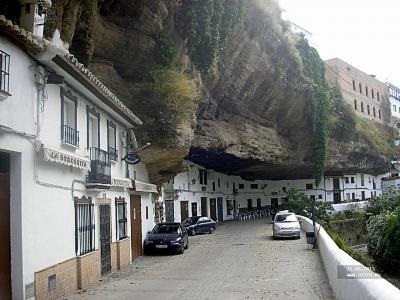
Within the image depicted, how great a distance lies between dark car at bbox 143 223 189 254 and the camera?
2070cm

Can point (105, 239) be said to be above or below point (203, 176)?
below

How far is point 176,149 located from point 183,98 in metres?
2.29

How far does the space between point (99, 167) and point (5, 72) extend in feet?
19.1

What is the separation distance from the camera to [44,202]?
33.4ft

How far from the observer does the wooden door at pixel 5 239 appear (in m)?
8.65

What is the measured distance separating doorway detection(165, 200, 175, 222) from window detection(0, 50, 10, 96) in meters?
21.8

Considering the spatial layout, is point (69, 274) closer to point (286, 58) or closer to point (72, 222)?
point (72, 222)

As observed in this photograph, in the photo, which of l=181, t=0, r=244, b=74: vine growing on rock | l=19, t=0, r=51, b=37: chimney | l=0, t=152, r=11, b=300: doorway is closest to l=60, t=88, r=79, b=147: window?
l=19, t=0, r=51, b=37: chimney

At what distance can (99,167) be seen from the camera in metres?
14.0

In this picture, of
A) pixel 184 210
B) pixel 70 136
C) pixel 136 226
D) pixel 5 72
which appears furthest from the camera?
pixel 184 210

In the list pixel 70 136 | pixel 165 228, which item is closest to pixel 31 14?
pixel 70 136

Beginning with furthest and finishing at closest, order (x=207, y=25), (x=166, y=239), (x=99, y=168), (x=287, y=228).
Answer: (x=287, y=228) < (x=207, y=25) < (x=166, y=239) < (x=99, y=168)

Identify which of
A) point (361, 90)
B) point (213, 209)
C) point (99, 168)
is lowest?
point (213, 209)

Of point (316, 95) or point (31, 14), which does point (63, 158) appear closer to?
point (31, 14)
